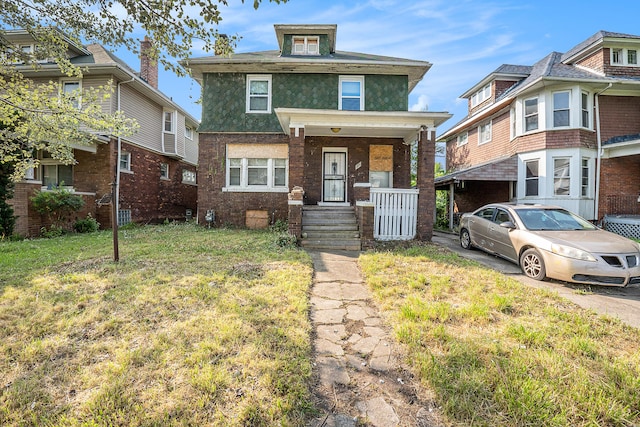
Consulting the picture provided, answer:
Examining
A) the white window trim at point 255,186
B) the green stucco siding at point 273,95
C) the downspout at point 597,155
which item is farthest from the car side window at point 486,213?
the downspout at point 597,155

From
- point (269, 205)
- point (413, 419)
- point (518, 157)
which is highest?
point (518, 157)

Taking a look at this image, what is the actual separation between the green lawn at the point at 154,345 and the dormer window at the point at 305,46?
10.5 meters

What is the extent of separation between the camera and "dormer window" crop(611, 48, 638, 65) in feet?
39.5

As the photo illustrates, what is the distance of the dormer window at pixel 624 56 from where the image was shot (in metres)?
12.0

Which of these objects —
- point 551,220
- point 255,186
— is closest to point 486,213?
point 551,220

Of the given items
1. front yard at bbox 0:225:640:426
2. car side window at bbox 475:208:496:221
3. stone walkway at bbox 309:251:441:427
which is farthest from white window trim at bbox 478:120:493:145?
stone walkway at bbox 309:251:441:427

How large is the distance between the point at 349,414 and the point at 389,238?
22.3 ft

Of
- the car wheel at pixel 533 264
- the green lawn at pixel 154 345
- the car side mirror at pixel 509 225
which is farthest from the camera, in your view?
the car side mirror at pixel 509 225

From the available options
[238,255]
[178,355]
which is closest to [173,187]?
[238,255]

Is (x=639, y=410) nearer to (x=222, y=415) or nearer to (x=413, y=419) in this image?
(x=413, y=419)

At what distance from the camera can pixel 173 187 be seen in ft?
54.5

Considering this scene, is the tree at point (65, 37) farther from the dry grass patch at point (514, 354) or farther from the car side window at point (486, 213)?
the car side window at point (486, 213)

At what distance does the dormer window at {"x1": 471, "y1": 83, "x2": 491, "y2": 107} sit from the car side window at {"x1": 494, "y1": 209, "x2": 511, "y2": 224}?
1239 centimetres

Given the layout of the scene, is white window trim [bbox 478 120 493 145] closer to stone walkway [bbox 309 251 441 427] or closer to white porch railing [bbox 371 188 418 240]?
white porch railing [bbox 371 188 418 240]
